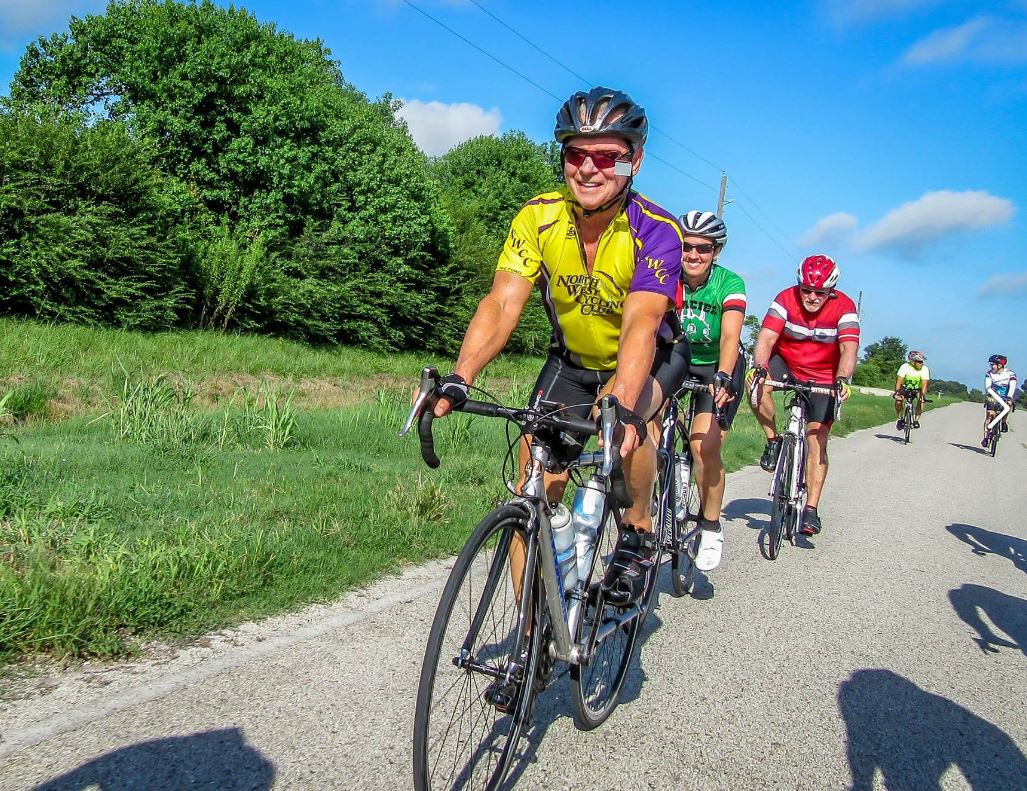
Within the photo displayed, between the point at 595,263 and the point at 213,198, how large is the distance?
21839 mm

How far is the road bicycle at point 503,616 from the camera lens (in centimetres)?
244

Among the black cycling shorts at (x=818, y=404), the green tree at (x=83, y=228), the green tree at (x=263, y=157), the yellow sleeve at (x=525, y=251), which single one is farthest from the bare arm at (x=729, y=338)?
the green tree at (x=263, y=157)

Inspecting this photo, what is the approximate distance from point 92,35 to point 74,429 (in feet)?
62.7

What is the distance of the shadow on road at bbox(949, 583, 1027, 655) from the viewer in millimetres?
5051

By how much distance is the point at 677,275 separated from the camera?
3.23 m

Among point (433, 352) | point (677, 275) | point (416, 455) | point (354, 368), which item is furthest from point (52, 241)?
point (677, 275)

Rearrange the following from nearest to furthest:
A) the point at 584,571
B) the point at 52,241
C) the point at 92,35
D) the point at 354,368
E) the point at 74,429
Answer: the point at 584,571, the point at 74,429, the point at 52,241, the point at 354,368, the point at 92,35

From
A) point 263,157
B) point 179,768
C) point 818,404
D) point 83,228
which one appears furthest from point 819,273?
point 263,157

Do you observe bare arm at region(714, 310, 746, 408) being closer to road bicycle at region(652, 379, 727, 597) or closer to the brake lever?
road bicycle at region(652, 379, 727, 597)

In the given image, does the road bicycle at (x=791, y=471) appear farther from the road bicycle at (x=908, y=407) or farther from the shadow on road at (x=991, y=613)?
the road bicycle at (x=908, y=407)

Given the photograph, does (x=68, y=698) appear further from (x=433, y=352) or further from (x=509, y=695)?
(x=433, y=352)

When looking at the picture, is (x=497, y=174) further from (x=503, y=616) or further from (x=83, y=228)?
(x=503, y=616)

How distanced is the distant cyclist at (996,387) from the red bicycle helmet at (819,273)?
1596 cm

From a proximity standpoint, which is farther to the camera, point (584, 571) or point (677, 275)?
point (677, 275)
